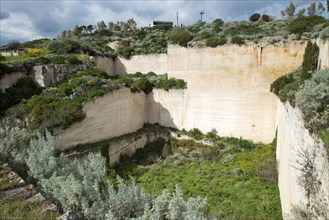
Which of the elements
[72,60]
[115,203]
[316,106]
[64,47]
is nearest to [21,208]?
[115,203]

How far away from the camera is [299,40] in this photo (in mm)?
13781

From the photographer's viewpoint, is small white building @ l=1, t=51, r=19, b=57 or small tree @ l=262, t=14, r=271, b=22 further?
small tree @ l=262, t=14, r=271, b=22

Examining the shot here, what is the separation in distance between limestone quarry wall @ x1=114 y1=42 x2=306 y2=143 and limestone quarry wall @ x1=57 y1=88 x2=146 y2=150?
150cm

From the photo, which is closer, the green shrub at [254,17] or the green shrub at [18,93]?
the green shrub at [18,93]

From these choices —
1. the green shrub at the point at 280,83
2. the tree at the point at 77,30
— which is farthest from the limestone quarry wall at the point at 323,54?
the tree at the point at 77,30

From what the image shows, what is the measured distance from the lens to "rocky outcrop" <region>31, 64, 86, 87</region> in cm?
1521

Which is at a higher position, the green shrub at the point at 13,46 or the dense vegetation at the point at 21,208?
the green shrub at the point at 13,46

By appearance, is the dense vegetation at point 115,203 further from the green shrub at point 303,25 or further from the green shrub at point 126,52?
the green shrub at point 126,52

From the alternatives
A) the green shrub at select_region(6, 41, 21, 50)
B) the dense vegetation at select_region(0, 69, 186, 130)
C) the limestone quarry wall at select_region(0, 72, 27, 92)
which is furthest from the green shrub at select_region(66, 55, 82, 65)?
the green shrub at select_region(6, 41, 21, 50)

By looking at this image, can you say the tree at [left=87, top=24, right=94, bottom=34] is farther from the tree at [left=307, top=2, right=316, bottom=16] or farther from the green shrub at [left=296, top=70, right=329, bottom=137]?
the green shrub at [left=296, top=70, right=329, bottom=137]

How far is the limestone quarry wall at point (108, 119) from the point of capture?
12.4m

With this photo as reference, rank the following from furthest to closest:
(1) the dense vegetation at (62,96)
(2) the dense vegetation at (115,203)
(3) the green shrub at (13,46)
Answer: (3) the green shrub at (13,46), (1) the dense vegetation at (62,96), (2) the dense vegetation at (115,203)

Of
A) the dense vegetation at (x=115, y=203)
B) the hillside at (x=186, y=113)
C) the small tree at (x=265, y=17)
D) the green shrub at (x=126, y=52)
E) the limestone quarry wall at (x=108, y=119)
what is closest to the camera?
the dense vegetation at (x=115, y=203)

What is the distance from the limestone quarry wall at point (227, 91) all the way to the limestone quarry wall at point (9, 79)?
743 centimetres
